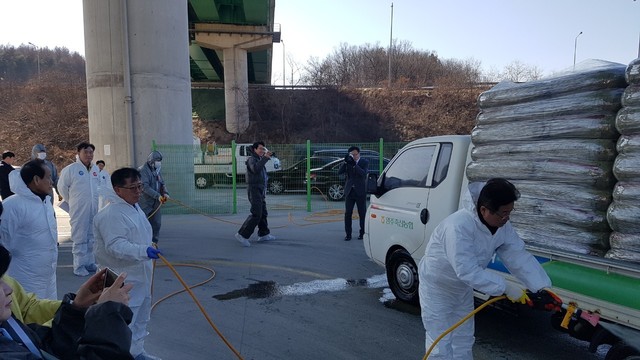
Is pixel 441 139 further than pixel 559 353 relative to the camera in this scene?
Yes

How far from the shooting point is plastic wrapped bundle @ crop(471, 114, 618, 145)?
3.22 meters

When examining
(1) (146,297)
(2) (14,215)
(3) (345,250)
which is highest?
(2) (14,215)

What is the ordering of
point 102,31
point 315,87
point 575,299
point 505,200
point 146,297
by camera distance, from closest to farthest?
point 505,200, point 575,299, point 146,297, point 102,31, point 315,87

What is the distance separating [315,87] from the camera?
39906 mm

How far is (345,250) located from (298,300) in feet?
9.51

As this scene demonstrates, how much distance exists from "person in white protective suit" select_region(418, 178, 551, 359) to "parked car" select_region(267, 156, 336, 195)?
12882mm

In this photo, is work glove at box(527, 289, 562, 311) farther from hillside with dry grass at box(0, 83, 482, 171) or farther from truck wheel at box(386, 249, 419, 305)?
hillside with dry grass at box(0, 83, 482, 171)

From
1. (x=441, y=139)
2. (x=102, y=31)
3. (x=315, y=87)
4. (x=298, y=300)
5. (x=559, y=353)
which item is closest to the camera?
(x=559, y=353)

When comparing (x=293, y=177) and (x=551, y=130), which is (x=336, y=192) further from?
(x=551, y=130)

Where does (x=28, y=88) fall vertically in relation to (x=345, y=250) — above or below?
above

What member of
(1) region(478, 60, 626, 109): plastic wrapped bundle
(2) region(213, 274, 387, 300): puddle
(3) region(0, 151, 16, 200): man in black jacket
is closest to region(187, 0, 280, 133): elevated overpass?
(3) region(0, 151, 16, 200): man in black jacket

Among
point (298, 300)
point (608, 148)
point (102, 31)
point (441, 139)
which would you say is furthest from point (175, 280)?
point (102, 31)

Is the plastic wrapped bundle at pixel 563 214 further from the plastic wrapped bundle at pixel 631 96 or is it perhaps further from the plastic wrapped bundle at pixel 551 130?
the plastic wrapped bundle at pixel 631 96

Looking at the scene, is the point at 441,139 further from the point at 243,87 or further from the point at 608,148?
the point at 243,87
